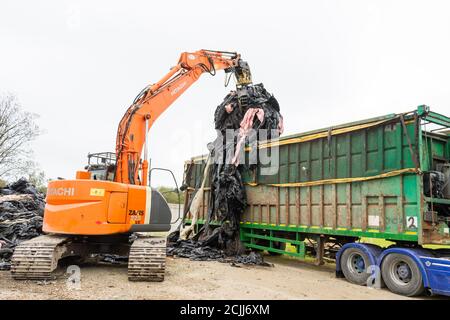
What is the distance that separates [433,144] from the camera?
8.34 meters

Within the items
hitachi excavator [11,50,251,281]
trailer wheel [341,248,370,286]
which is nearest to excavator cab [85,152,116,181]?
hitachi excavator [11,50,251,281]

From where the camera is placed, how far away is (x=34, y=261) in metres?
7.04

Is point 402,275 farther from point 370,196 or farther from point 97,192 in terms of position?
point 97,192

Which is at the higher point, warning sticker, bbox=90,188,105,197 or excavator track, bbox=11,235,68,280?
warning sticker, bbox=90,188,105,197

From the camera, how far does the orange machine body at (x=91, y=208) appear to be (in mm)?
7676

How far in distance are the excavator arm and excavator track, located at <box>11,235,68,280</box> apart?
2.15m

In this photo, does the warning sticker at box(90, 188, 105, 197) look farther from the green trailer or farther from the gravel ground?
the green trailer

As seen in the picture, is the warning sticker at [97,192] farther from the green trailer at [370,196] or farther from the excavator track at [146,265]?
the green trailer at [370,196]

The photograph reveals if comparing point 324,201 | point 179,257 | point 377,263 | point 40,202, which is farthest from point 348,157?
point 40,202

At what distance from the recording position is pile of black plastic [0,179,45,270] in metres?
9.11

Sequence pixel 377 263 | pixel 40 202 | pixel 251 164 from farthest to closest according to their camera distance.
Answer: pixel 40 202, pixel 251 164, pixel 377 263

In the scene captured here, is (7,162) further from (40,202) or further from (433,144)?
(433,144)

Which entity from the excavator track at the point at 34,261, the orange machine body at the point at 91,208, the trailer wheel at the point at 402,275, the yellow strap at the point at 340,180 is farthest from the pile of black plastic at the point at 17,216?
the trailer wheel at the point at 402,275
